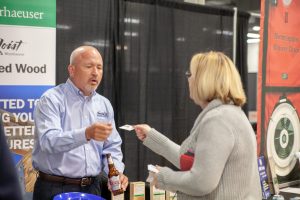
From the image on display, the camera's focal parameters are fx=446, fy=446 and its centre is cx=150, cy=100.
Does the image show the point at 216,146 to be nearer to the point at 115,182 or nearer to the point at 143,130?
the point at 143,130

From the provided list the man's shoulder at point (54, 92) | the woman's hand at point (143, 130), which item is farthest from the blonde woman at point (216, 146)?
the man's shoulder at point (54, 92)

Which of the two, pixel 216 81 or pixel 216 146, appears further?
pixel 216 81

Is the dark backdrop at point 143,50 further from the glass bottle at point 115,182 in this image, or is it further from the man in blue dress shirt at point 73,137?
the glass bottle at point 115,182

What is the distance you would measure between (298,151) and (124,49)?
2.30 metres

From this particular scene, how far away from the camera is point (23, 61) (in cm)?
355

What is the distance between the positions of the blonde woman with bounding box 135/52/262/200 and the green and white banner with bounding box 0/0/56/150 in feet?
6.27

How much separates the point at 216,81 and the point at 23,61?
2128mm

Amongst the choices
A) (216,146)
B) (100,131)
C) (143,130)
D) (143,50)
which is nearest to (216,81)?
(216,146)

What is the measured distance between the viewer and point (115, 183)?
2.71 metres

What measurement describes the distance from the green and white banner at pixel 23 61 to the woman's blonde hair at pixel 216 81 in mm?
Result: 2003

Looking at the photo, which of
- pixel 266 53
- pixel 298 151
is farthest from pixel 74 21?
pixel 298 151

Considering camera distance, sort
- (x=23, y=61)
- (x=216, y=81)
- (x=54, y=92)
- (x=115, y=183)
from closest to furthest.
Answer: (x=216, y=81), (x=115, y=183), (x=54, y=92), (x=23, y=61)

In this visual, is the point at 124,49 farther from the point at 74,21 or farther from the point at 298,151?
the point at 298,151

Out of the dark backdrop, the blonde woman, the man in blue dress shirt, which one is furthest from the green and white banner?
the blonde woman
